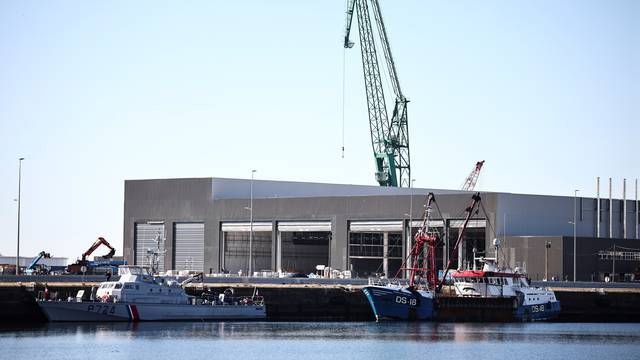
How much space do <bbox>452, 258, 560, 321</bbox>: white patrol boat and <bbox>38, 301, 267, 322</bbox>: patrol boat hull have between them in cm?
2004

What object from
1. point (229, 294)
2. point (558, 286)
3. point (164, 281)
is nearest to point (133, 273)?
point (164, 281)

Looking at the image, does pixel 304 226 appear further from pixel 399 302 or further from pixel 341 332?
pixel 341 332

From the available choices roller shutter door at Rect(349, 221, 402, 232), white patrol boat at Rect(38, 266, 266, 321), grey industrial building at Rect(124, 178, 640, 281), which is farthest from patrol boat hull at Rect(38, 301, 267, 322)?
roller shutter door at Rect(349, 221, 402, 232)

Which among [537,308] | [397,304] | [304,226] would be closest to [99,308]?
[397,304]

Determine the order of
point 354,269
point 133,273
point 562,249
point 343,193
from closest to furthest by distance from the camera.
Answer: point 133,273 < point 562,249 < point 354,269 < point 343,193

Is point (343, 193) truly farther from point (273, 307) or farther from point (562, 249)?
point (273, 307)

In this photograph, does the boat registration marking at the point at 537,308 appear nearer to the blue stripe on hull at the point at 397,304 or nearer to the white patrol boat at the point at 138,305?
the blue stripe on hull at the point at 397,304

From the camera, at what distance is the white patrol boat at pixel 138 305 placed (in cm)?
11300

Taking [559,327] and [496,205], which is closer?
[559,327]

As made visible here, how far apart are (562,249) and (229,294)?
4479 cm

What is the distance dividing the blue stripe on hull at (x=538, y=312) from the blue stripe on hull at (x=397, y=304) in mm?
8116

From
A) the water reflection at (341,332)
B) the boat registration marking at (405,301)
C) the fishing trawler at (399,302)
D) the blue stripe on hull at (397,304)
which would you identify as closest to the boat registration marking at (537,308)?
the water reflection at (341,332)

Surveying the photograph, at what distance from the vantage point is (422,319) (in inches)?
4823

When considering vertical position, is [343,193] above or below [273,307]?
above
